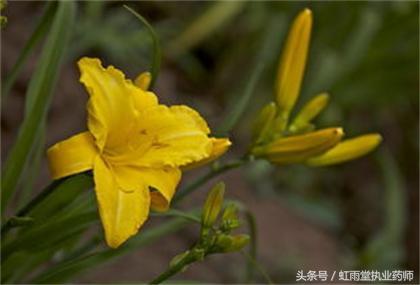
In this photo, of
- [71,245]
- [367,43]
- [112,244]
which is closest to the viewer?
[112,244]

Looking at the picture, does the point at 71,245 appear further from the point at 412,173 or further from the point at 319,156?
the point at 412,173

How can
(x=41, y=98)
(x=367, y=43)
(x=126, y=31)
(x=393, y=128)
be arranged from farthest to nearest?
(x=393, y=128), (x=367, y=43), (x=126, y=31), (x=41, y=98)

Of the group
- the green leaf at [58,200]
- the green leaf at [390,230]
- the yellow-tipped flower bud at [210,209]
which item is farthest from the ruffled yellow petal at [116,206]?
the green leaf at [390,230]

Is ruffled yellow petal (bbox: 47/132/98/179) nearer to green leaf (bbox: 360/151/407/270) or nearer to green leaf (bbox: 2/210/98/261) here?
green leaf (bbox: 2/210/98/261)

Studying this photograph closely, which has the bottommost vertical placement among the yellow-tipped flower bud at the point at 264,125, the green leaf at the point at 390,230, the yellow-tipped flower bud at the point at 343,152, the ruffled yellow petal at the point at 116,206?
the green leaf at the point at 390,230

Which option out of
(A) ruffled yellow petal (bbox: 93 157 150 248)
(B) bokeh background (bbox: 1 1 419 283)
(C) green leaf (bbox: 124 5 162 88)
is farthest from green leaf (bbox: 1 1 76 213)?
(B) bokeh background (bbox: 1 1 419 283)

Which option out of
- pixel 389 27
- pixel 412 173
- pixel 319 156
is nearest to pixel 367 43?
pixel 389 27

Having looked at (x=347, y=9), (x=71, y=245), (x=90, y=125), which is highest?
(x=347, y=9)

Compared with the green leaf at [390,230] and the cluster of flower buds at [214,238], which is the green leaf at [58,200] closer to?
the cluster of flower buds at [214,238]
